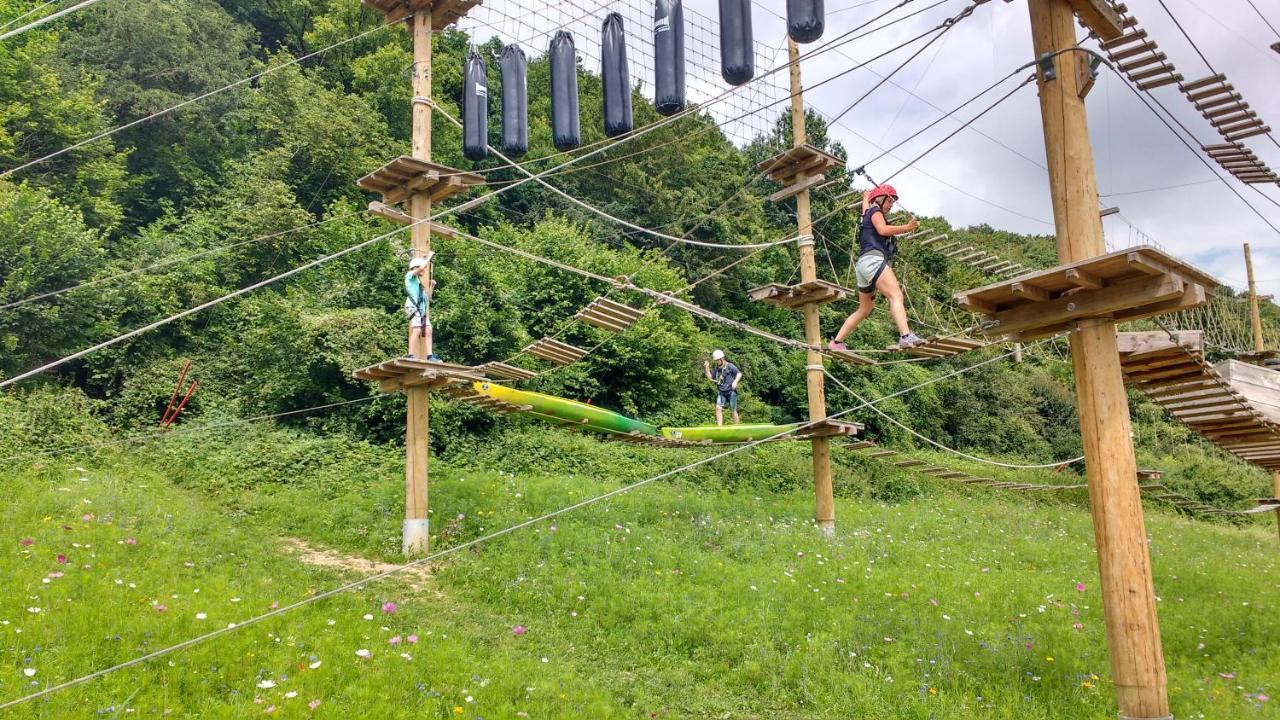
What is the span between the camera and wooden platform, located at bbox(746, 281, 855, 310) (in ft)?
36.3

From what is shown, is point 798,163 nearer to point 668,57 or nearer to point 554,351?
point 668,57

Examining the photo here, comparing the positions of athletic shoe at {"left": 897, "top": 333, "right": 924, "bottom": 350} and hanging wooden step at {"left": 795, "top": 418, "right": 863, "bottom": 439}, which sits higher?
athletic shoe at {"left": 897, "top": 333, "right": 924, "bottom": 350}

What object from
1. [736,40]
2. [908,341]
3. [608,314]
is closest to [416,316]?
[608,314]

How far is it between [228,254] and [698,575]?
14211mm

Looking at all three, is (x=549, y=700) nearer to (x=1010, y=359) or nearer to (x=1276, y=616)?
(x=1276, y=616)

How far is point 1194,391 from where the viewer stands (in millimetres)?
8438

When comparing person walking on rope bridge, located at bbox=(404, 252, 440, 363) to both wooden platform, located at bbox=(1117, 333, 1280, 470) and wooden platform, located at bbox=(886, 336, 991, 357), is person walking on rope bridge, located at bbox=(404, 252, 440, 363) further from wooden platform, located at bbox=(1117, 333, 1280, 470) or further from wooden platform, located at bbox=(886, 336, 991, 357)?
wooden platform, located at bbox=(1117, 333, 1280, 470)

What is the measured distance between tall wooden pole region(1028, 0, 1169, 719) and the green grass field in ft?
3.23

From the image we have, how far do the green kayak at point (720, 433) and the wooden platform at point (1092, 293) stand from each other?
6.19m

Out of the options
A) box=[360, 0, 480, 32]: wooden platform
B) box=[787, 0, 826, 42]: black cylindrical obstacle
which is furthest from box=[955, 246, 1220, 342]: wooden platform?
box=[360, 0, 480, 32]: wooden platform

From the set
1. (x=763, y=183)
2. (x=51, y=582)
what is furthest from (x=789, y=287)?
(x=763, y=183)

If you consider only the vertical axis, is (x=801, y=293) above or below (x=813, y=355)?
above

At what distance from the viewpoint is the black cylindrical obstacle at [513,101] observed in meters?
8.59

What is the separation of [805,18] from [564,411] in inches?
242
